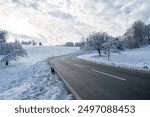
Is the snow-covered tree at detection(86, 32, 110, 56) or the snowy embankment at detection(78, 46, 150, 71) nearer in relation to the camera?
the snowy embankment at detection(78, 46, 150, 71)

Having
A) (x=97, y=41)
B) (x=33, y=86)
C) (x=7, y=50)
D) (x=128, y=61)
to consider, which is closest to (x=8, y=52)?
(x=7, y=50)

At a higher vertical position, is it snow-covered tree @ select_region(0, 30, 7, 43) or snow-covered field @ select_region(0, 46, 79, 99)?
snow-covered tree @ select_region(0, 30, 7, 43)

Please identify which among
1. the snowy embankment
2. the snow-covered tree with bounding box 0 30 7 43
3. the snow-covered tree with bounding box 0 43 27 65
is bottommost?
the snowy embankment

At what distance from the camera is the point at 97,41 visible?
58.8 meters

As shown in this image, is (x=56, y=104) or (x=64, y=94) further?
(x=64, y=94)

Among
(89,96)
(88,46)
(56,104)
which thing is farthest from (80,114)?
(88,46)

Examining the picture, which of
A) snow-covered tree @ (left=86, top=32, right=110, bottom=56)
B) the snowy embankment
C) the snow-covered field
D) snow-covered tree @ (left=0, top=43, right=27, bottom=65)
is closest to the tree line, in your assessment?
snow-covered tree @ (left=0, top=43, right=27, bottom=65)

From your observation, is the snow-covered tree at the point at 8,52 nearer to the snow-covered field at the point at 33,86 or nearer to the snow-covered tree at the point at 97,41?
the snow-covered field at the point at 33,86

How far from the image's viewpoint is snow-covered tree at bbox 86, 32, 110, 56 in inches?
2306

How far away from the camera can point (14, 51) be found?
1676 inches

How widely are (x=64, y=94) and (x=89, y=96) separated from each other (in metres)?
1.41

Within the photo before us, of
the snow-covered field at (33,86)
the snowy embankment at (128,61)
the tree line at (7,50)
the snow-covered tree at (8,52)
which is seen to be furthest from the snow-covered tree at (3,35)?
the snow-covered field at (33,86)

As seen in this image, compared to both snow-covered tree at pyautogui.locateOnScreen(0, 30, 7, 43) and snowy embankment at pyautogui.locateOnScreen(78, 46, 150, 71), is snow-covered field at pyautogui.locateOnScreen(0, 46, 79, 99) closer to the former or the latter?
snowy embankment at pyautogui.locateOnScreen(78, 46, 150, 71)

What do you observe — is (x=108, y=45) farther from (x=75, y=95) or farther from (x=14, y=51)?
(x=75, y=95)
